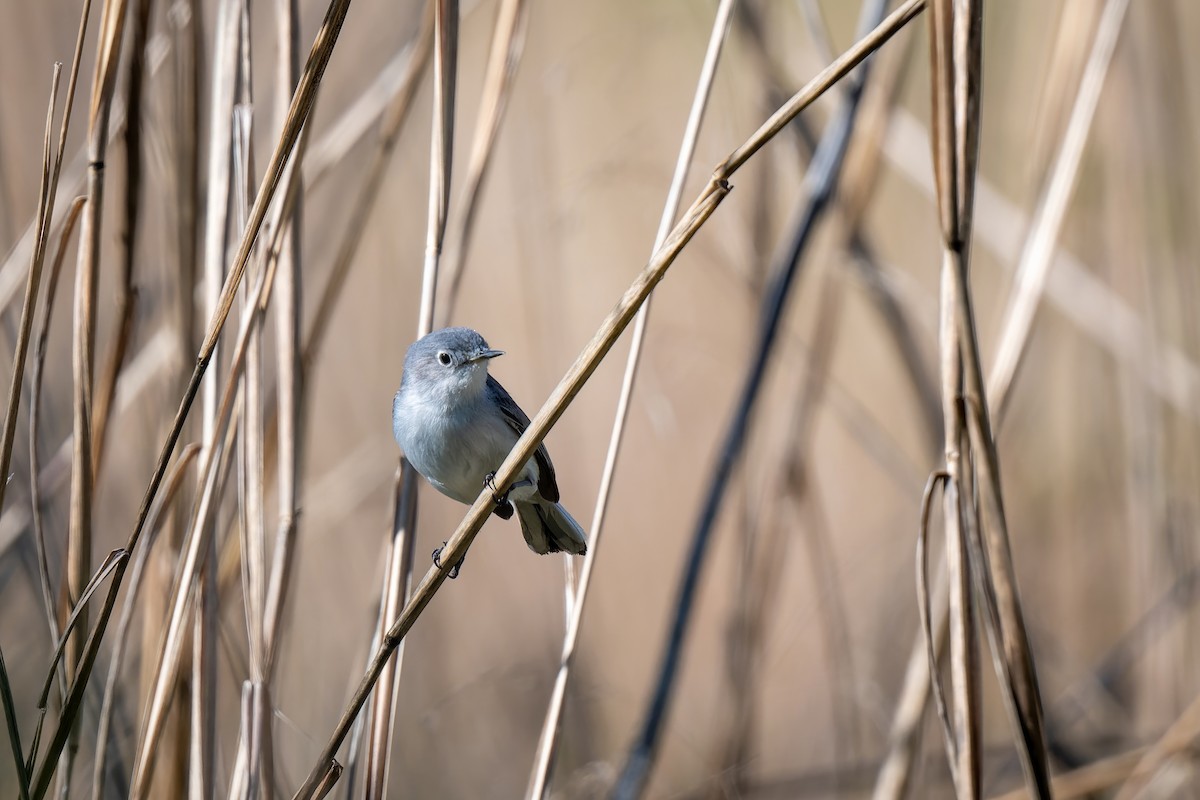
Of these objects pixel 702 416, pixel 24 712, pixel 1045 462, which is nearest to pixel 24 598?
pixel 24 712

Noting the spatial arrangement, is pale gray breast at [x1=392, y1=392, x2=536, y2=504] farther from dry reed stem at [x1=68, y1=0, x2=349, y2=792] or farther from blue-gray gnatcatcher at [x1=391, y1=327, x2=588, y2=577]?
dry reed stem at [x1=68, y1=0, x2=349, y2=792]

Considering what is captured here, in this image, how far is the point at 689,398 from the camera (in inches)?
157

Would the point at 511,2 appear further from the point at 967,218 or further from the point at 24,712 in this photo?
the point at 24,712

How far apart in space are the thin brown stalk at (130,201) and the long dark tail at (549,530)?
0.83m

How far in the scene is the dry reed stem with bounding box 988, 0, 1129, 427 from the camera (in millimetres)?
1754

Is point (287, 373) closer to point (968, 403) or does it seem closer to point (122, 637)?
point (122, 637)

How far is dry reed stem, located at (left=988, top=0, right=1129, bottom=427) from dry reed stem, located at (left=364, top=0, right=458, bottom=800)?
965 mm

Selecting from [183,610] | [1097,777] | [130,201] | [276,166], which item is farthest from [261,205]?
[1097,777]

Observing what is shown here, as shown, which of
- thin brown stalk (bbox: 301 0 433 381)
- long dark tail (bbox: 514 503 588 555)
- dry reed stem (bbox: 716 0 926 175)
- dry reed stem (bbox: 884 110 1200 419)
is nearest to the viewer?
dry reed stem (bbox: 716 0 926 175)

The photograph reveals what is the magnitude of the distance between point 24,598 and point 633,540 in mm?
2081

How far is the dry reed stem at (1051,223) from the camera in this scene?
1754mm

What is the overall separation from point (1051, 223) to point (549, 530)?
1.13 m

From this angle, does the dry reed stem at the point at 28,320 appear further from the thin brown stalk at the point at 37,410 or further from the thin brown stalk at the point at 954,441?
the thin brown stalk at the point at 954,441

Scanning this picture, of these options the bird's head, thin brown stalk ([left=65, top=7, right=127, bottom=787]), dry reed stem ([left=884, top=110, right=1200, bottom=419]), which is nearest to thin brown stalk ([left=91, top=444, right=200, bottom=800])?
thin brown stalk ([left=65, top=7, right=127, bottom=787])
